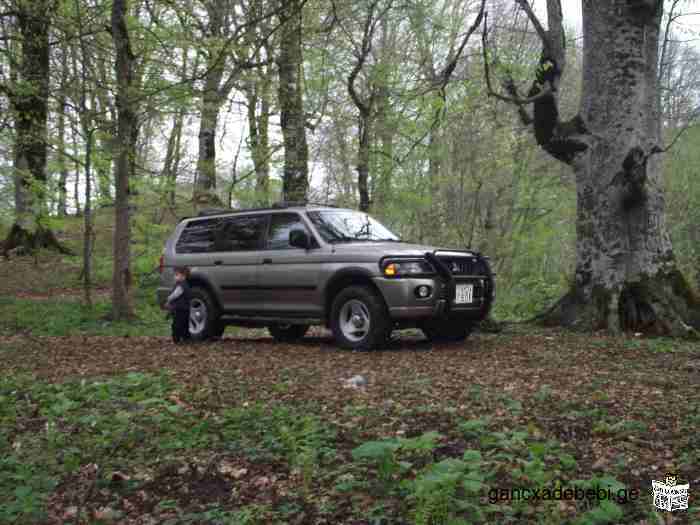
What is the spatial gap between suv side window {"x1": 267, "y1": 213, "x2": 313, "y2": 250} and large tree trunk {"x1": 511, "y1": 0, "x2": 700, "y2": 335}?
397cm

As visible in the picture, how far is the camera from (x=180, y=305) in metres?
10.3

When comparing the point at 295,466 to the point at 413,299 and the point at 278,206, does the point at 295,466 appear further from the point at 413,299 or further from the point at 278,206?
the point at 278,206

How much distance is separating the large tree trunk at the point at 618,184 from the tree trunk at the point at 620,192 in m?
0.01

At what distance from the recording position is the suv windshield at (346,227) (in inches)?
372

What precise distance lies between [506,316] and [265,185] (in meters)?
8.54

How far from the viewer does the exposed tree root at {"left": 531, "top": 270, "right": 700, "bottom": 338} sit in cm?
888

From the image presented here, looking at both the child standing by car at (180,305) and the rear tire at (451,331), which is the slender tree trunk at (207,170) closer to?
the child standing by car at (180,305)

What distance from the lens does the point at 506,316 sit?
13.4 m

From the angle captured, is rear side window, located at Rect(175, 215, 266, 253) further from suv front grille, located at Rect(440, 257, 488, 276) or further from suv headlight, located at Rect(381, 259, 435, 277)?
suv front grille, located at Rect(440, 257, 488, 276)

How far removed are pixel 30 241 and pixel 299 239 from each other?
1667 centimetres

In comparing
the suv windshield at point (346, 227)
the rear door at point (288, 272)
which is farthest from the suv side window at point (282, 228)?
the suv windshield at point (346, 227)

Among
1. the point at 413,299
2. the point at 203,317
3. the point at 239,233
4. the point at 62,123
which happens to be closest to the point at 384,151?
the point at 239,233

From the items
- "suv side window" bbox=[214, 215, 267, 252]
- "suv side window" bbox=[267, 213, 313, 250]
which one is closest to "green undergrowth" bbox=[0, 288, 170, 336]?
"suv side window" bbox=[214, 215, 267, 252]

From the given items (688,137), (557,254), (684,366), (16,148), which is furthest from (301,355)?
(688,137)
